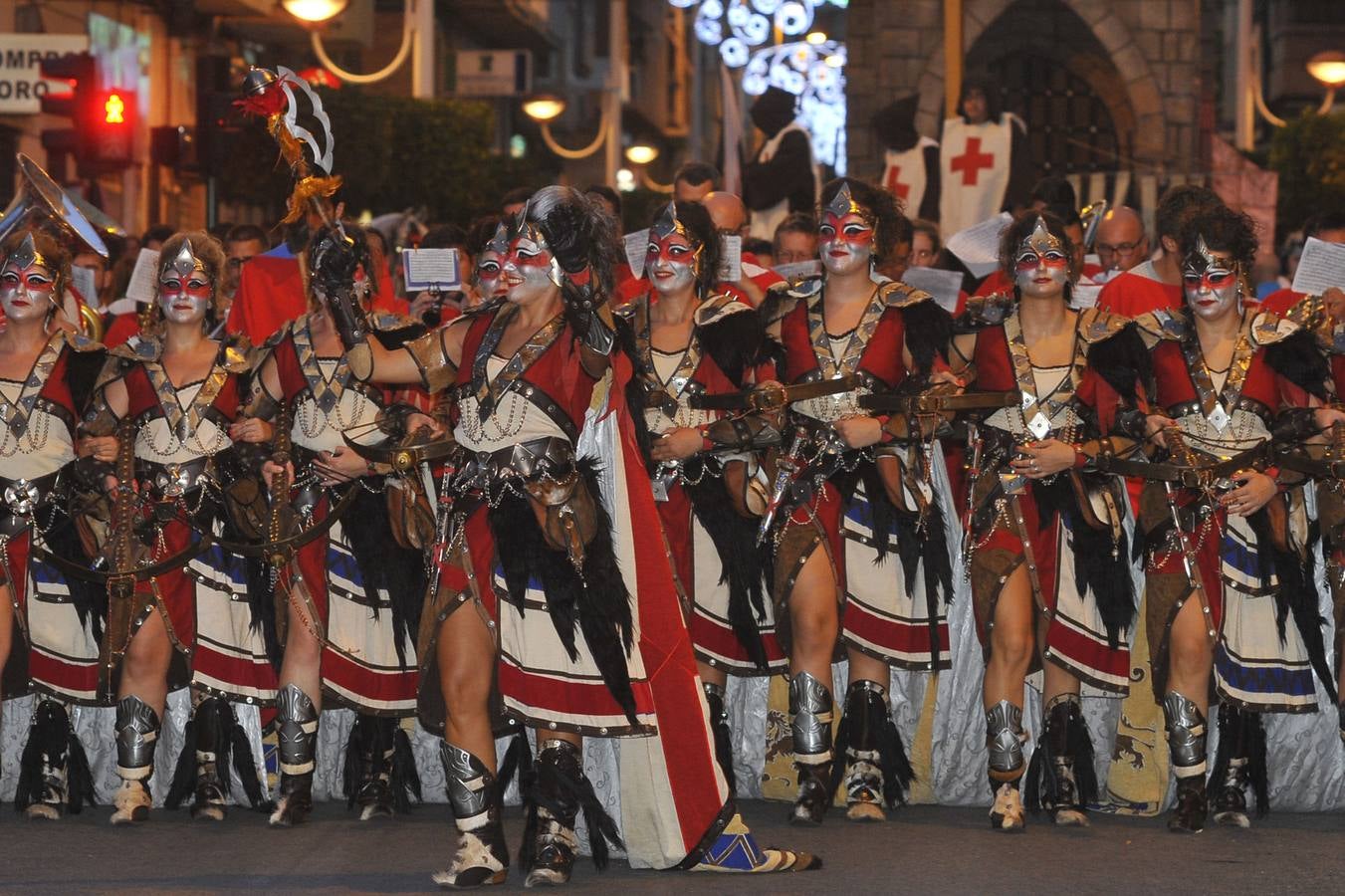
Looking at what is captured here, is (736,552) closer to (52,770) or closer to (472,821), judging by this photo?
(472,821)

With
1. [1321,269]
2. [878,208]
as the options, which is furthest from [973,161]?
[878,208]

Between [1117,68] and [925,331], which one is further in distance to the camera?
[1117,68]

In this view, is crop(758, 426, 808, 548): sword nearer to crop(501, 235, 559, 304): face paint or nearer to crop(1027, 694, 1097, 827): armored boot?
crop(1027, 694, 1097, 827): armored boot

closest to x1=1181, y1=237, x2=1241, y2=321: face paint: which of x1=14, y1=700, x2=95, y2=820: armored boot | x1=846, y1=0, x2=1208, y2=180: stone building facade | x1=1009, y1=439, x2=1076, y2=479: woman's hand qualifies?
x1=1009, y1=439, x2=1076, y2=479: woman's hand

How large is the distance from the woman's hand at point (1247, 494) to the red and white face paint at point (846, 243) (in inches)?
55.1

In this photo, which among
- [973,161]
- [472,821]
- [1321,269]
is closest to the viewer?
[472,821]

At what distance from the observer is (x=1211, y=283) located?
24.7ft

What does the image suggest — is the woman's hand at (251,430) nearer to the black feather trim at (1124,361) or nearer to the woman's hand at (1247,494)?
the black feather trim at (1124,361)

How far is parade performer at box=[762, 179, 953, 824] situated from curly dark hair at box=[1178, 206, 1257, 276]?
2.77 ft

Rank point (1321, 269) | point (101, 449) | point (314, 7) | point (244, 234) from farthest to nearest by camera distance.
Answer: point (314, 7) → point (244, 234) → point (1321, 269) → point (101, 449)

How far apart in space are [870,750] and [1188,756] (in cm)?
104

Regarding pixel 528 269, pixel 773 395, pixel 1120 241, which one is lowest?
pixel 773 395

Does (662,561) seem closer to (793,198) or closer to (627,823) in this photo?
(627,823)

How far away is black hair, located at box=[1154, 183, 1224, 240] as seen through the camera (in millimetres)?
7746
